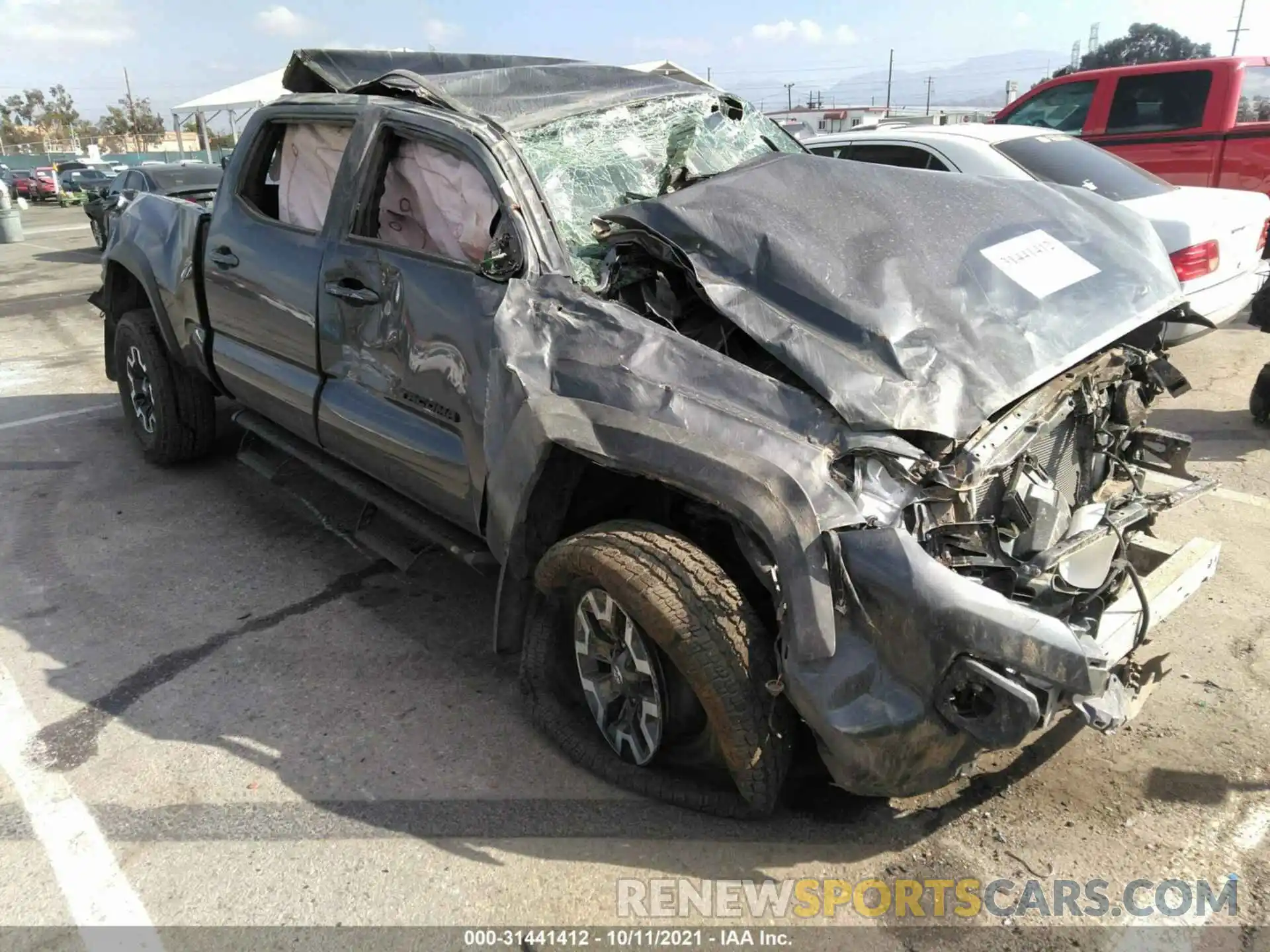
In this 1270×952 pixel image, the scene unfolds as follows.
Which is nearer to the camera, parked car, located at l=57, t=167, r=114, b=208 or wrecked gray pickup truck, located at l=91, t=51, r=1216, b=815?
wrecked gray pickup truck, located at l=91, t=51, r=1216, b=815

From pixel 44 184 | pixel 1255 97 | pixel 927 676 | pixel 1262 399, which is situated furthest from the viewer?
pixel 44 184

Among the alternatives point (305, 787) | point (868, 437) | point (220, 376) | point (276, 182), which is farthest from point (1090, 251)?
point (220, 376)

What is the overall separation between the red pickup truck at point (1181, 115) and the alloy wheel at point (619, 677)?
8404 mm

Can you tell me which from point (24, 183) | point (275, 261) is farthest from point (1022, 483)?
point (24, 183)

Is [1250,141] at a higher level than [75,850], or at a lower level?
higher

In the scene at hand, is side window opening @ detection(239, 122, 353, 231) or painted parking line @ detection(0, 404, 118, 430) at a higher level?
side window opening @ detection(239, 122, 353, 231)

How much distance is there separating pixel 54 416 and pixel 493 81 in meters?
4.89

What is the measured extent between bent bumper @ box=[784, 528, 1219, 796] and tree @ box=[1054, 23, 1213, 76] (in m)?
42.8

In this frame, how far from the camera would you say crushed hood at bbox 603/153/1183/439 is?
2.62 meters

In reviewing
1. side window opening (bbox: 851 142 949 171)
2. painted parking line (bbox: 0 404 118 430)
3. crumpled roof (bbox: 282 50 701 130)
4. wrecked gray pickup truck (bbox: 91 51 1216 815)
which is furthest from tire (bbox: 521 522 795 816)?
painted parking line (bbox: 0 404 118 430)

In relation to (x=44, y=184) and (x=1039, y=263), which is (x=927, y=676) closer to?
(x=1039, y=263)

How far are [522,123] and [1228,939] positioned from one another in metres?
3.33

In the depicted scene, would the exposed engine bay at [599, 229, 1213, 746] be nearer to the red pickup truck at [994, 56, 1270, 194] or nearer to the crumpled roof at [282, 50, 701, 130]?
the crumpled roof at [282, 50, 701, 130]

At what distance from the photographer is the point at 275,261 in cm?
405
